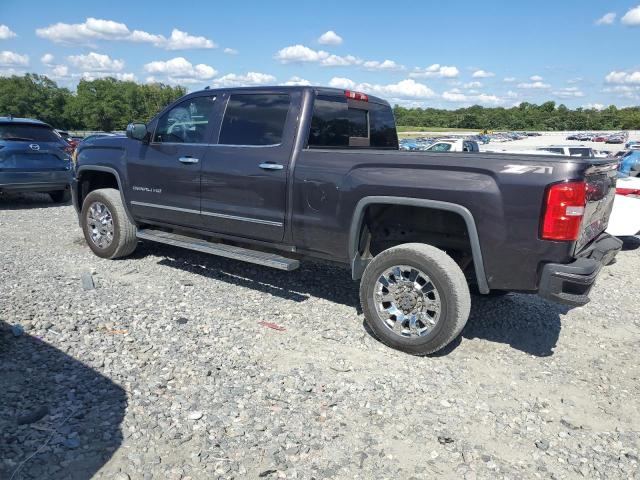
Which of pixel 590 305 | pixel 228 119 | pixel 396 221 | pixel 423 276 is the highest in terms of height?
pixel 228 119

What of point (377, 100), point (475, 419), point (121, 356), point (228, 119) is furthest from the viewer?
point (377, 100)

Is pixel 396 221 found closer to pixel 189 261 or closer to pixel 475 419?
pixel 475 419

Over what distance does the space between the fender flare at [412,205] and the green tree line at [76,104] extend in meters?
93.3

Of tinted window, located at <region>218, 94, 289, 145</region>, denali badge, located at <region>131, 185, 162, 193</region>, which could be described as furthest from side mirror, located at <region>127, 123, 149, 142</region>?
tinted window, located at <region>218, 94, 289, 145</region>

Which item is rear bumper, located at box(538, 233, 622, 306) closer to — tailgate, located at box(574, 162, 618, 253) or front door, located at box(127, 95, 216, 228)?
tailgate, located at box(574, 162, 618, 253)

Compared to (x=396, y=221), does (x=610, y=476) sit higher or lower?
lower

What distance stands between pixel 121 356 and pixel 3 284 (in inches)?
89.0

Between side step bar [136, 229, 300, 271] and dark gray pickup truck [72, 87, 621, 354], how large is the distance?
23mm

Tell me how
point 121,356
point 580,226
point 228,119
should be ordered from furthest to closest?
point 228,119, point 121,356, point 580,226

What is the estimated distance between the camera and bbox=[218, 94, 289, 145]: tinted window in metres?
4.82

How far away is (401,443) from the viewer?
117 inches

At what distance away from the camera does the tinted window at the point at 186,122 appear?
5375mm

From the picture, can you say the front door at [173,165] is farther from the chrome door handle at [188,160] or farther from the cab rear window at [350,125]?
the cab rear window at [350,125]

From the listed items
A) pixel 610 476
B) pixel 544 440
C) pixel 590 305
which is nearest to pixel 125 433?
pixel 544 440
